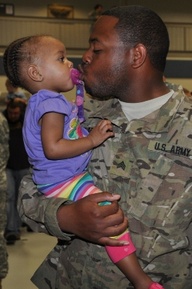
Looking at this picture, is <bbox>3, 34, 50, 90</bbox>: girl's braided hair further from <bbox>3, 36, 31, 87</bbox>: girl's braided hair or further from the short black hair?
the short black hair

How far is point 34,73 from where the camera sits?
198 cm

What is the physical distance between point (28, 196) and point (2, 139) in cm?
264

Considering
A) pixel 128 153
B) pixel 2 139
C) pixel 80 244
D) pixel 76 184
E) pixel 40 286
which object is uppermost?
pixel 128 153

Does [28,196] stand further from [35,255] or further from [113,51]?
[35,255]

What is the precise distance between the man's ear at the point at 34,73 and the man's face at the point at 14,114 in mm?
5244

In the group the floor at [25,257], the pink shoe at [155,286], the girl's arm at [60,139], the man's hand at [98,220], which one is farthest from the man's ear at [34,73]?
the floor at [25,257]

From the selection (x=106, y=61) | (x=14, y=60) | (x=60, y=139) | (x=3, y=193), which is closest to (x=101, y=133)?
(x=60, y=139)

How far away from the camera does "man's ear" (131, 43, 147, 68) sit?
182 cm

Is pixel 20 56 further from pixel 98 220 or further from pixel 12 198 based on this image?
pixel 12 198

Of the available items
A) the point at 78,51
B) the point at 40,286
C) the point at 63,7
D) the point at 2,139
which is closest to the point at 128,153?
the point at 40,286

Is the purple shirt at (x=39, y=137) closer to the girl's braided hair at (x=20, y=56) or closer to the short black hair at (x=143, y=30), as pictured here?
the girl's braided hair at (x=20, y=56)

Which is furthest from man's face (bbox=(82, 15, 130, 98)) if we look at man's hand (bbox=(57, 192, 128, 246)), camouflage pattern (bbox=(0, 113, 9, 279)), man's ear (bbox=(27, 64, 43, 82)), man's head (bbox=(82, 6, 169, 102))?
camouflage pattern (bbox=(0, 113, 9, 279))

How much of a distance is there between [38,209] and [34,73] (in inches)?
20.1

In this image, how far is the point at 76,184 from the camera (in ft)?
6.07
